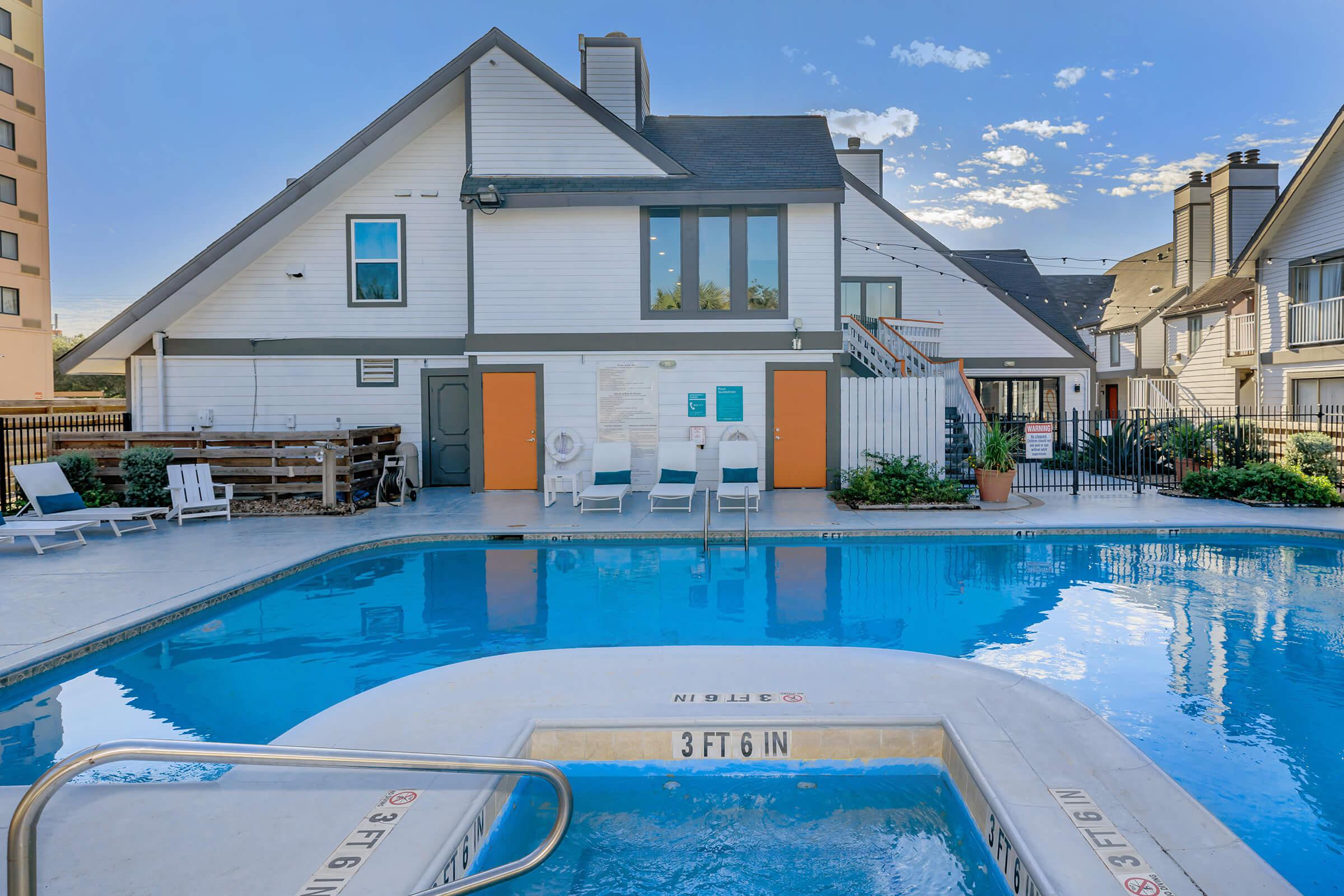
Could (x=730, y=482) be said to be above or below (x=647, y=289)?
below

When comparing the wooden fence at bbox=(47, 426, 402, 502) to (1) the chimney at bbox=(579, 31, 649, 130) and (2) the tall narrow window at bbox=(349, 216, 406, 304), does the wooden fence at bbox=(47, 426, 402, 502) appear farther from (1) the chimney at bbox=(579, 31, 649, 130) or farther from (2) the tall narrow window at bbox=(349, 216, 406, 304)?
(1) the chimney at bbox=(579, 31, 649, 130)

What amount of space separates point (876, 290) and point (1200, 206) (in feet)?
40.6

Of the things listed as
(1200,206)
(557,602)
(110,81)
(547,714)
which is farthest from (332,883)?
(110,81)

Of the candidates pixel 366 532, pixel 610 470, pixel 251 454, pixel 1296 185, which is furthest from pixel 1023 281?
pixel 251 454

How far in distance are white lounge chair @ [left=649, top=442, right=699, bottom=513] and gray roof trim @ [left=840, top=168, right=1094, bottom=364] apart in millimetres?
10672

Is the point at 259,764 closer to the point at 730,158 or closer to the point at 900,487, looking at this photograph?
the point at 900,487

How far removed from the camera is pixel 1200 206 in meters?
25.4

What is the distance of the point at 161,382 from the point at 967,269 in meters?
18.0

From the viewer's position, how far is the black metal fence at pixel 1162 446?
14.2 metres

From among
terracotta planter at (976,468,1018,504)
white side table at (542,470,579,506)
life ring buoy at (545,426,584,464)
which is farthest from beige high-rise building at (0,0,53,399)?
terracotta planter at (976,468,1018,504)

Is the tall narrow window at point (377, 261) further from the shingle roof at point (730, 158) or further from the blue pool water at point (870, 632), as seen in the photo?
the blue pool water at point (870, 632)

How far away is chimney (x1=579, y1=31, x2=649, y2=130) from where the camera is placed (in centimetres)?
1463

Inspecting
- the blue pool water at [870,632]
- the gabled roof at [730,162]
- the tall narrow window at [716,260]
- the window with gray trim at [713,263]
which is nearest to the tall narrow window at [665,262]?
the window with gray trim at [713,263]

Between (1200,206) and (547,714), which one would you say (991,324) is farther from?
(547,714)
